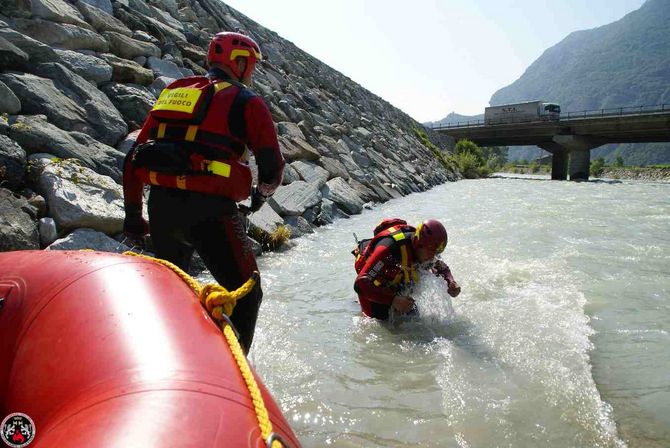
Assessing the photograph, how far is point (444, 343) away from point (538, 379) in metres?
0.87

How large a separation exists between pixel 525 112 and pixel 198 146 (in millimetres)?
44023

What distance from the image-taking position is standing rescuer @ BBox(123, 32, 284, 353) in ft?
8.25

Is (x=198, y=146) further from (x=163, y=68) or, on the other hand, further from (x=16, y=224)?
(x=163, y=68)

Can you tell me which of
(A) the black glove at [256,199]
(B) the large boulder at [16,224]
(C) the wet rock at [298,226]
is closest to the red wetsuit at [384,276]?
(A) the black glove at [256,199]

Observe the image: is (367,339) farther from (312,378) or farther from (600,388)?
(600,388)

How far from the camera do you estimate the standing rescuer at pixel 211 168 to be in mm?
2514

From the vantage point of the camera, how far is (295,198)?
8.41 meters

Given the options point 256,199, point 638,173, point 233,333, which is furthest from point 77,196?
point 638,173

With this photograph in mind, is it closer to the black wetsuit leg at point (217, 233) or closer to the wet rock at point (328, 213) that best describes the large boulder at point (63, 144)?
the black wetsuit leg at point (217, 233)

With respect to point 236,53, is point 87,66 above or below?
above

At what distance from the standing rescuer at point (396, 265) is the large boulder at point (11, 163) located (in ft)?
10.9

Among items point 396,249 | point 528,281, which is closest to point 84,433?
point 396,249

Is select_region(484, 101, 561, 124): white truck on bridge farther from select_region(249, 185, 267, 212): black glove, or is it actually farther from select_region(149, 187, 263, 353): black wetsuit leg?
select_region(149, 187, 263, 353): black wetsuit leg

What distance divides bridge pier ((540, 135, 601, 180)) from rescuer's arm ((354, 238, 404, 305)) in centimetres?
3230
